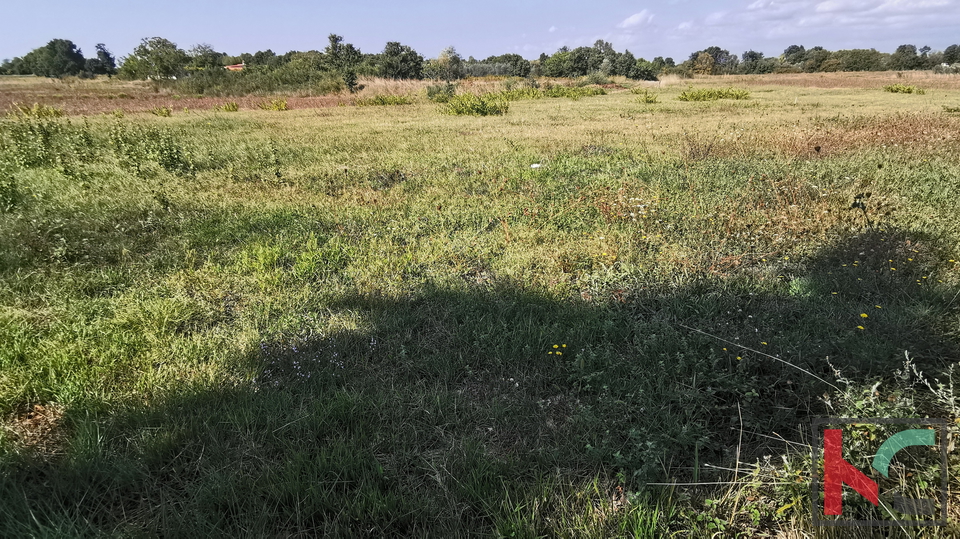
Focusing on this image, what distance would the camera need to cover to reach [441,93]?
21.5 meters

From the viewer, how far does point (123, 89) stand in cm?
2823

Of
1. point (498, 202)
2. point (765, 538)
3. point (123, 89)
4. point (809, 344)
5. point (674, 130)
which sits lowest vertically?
point (765, 538)

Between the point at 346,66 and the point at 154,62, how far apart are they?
14.8 m

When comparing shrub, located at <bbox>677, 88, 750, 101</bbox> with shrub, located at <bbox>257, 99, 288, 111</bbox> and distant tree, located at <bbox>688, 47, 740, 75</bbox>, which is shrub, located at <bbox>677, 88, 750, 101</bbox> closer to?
shrub, located at <bbox>257, 99, 288, 111</bbox>

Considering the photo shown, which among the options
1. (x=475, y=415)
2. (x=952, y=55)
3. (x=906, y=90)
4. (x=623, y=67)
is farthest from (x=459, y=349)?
(x=952, y=55)

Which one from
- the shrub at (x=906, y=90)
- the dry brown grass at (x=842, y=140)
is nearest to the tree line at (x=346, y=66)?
the shrub at (x=906, y=90)

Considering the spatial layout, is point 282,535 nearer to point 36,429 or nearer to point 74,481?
point 74,481

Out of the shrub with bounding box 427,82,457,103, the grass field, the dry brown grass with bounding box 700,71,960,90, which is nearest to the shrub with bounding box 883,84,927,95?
the dry brown grass with bounding box 700,71,960,90

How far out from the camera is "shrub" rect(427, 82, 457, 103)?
20.8 metres

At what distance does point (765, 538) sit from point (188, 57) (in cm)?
4360

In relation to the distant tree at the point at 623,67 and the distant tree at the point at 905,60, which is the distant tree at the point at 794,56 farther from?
the distant tree at the point at 623,67

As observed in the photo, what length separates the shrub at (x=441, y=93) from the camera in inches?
818

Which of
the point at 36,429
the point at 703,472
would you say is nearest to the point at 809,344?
the point at 703,472

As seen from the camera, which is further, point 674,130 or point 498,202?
point 674,130
